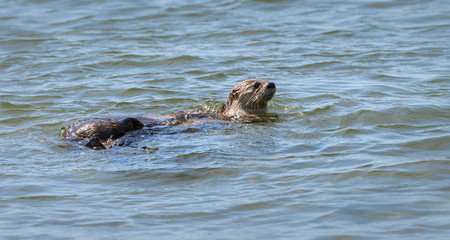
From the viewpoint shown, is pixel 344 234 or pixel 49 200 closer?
pixel 344 234

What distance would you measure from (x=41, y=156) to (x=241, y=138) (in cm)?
238

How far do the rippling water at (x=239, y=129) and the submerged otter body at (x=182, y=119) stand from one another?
244mm

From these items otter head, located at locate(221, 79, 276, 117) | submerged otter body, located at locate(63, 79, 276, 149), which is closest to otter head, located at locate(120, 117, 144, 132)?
submerged otter body, located at locate(63, 79, 276, 149)

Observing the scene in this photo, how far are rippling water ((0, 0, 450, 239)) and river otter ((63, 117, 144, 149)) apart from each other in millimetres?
185

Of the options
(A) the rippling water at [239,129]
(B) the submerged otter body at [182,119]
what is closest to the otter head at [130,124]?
(B) the submerged otter body at [182,119]

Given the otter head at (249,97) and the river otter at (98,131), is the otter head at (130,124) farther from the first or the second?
the otter head at (249,97)

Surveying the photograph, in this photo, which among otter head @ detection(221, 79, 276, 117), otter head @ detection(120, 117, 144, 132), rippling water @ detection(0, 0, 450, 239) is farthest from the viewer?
otter head @ detection(221, 79, 276, 117)

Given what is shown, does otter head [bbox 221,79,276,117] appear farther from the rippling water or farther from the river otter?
the river otter

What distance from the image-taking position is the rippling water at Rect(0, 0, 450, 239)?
5.33 metres

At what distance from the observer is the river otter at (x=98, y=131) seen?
7.51 m

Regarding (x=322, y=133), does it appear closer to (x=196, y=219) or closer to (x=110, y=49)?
(x=196, y=219)

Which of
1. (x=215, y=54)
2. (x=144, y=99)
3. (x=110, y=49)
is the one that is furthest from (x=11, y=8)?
(x=144, y=99)

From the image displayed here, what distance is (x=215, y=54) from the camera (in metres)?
14.3

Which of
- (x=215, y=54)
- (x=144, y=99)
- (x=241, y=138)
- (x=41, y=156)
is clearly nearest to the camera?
(x=41, y=156)
